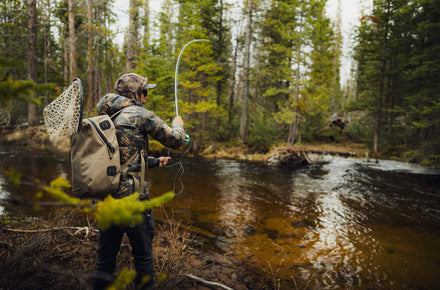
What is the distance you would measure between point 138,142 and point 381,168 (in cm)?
1402

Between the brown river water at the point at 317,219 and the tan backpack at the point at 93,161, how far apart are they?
17.7 inches

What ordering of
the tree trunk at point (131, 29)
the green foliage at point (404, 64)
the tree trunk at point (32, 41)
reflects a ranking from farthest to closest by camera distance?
the green foliage at point (404, 64) → the tree trunk at point (32, 41) → the tree trunk at point (131, 29)

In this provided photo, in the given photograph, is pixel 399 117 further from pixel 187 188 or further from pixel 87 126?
pixel 87 126

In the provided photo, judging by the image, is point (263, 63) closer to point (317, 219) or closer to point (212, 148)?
point (212, 148)

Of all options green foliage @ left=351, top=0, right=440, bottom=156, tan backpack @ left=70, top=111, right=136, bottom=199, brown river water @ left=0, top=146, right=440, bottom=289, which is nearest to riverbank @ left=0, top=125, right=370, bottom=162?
A: green foliage @ left=351, top=0, right=440, bottom=156

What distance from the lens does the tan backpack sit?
1.87m

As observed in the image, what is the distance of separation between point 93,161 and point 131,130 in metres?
0.44

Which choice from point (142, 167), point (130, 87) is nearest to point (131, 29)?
point (130, 87)

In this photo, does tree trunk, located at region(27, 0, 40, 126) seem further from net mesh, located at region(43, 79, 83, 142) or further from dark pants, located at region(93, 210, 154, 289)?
dark pants, located at region(93, 210, 154, 289)

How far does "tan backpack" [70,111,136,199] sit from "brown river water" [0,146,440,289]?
1.47 ft

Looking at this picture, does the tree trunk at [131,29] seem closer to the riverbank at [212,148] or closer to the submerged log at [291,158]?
the riverbank at [212,148]

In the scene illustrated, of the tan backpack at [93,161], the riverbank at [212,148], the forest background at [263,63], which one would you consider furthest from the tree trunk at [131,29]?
the tan backpack at [93,161]

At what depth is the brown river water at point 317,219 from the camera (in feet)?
12.5

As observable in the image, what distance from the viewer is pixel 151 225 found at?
2311 mm
